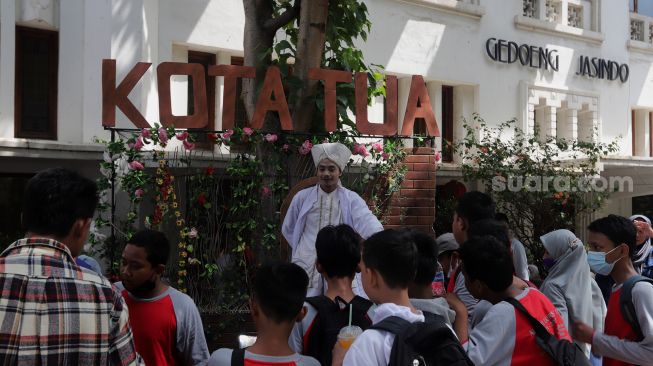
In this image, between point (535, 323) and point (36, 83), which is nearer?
point (535, 323)

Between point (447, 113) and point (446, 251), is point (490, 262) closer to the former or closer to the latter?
point (446, 251)

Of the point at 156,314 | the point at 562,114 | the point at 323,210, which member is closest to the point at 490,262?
the point at 156,314

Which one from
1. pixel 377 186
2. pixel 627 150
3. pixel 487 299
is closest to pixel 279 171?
pixel 377 186

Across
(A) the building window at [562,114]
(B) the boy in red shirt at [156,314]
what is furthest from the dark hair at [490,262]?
(A) the building window at [562,114]

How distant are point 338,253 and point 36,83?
741 centimetres

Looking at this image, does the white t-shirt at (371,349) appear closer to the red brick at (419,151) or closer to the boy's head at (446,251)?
the boy's head at (446,251)

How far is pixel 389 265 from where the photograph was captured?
247 centimetres

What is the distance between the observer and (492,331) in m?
2.89

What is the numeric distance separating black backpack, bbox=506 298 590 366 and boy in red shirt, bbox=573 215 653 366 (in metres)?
0.89

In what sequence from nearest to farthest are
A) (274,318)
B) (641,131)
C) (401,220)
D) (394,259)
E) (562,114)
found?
(394,259), (274,318), (401,220), (562,114), (641,131)

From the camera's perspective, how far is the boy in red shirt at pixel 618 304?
350 centimetres

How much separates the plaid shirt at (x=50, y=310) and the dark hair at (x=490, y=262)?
1664 mm

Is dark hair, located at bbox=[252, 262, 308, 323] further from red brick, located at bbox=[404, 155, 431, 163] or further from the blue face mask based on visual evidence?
red brick, located at bbox=[404, 155, 431, 163]

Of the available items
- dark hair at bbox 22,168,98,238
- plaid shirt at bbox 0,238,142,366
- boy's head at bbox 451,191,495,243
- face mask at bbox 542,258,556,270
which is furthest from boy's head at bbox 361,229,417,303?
boy's head at bbox 451,191,495,243
